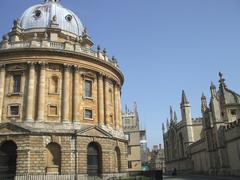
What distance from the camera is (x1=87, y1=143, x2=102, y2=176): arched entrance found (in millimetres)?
34031

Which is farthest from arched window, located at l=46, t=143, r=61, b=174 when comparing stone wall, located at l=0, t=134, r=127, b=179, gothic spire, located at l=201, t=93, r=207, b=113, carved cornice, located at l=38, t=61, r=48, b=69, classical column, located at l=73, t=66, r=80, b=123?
gothic spire, located at l=201, t=93, r=207, b=113

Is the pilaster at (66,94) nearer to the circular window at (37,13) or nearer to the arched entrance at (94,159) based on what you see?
the arched entrance at (94,159)

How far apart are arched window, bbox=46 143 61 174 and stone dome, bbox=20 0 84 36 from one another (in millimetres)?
18589

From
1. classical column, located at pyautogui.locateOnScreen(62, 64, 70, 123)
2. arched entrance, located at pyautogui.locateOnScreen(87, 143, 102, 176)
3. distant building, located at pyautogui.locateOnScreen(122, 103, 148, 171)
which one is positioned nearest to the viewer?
classical column, located at pyautogui.locateOnScreen(62, 64, 70, 123)

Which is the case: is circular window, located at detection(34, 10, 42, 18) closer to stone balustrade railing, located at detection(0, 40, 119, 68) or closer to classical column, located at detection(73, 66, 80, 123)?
stone balustrade railing, located at detection(0, 40, 119, 68)

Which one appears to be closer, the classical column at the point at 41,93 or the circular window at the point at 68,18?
the classical column at the point at 41,93

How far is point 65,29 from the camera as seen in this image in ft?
147

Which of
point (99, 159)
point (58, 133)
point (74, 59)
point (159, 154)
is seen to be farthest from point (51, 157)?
point (159, 154)

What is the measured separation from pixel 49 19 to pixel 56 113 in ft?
58.4

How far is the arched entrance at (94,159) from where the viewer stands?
34.0 m

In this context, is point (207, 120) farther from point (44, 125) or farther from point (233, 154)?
point (44, 125)

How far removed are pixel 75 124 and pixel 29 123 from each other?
5.12 metres

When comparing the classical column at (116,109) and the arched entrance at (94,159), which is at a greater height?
the classical column at (116,109)

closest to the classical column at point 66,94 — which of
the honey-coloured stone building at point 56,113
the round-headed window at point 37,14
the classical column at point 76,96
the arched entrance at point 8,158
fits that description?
the honey-coloured stone building at point 56,113
